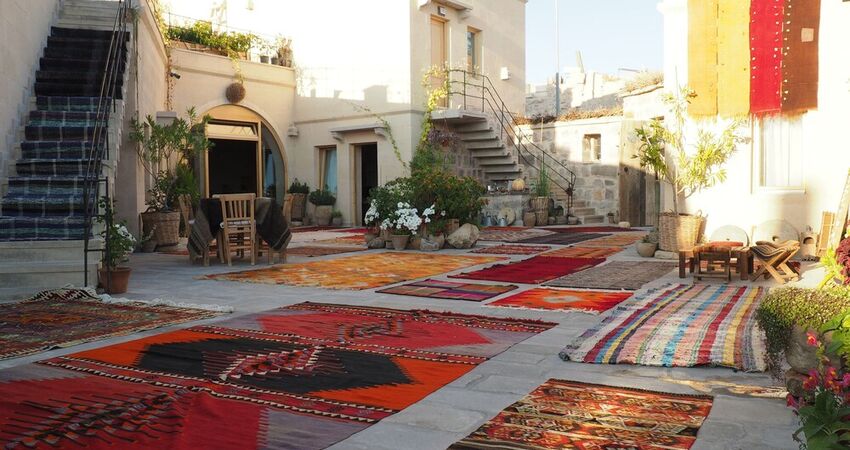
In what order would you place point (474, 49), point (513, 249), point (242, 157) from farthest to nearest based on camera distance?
point (242, 157) → point (474, 49) → point (513, 249)

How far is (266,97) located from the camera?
646 inches

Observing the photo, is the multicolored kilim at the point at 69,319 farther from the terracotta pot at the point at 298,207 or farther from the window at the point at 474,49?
the window at the point at 474,49

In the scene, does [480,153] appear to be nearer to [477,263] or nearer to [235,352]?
[477,263]

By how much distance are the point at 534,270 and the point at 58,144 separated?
554 cm

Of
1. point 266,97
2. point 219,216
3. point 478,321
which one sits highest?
point 266,97

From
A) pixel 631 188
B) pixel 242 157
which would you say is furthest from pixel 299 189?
pixel 631 188

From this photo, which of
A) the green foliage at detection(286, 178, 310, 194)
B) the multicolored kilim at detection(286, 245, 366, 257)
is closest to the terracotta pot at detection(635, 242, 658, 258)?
the multicolored kilim at detection(286, 245, 366, 257)

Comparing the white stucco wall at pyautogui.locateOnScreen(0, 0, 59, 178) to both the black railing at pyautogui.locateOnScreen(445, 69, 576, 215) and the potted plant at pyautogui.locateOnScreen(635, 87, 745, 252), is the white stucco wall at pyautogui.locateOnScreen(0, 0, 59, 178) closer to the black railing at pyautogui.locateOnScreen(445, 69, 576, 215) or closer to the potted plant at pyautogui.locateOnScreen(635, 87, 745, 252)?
the potted plant at pyautogui.locateOnScreen(635, 87, 745, 252)

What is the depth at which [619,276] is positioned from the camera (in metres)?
7.10

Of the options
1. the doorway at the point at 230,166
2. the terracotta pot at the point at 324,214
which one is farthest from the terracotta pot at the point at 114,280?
the doorway at the point at 230,166

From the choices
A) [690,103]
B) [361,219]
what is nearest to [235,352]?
[690,103]

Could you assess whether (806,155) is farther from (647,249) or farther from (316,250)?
(316,250)

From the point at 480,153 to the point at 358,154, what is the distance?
115 inches

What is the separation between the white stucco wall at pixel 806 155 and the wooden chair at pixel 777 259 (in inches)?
68.3
